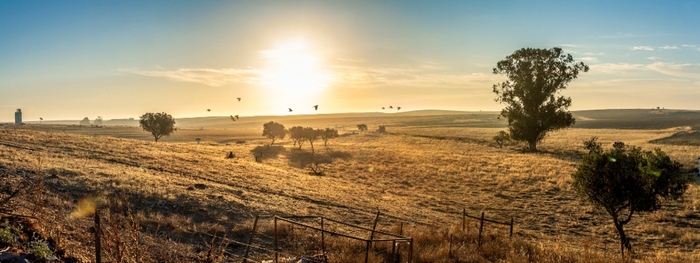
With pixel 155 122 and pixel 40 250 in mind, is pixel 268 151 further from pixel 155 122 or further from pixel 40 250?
pixel 40 250

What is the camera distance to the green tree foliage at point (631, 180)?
709 inches

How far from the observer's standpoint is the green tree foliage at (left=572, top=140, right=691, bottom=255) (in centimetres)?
1802

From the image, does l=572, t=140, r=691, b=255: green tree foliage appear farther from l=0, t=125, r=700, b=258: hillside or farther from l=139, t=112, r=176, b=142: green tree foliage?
l=139, t=112, r=176, b=142: green tree foliage


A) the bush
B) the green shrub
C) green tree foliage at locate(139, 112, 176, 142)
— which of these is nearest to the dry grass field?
Result: the green shrub

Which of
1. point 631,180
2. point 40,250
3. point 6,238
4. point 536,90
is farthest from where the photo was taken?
point 536,90

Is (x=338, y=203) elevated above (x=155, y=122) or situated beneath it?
situated beneath

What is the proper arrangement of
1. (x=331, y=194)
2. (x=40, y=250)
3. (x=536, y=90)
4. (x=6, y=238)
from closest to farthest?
(x=40, y=250), (x=6, y=238), (x=331, y=194), (x=536, y=90)

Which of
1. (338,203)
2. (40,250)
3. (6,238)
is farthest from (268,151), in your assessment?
(40,250)

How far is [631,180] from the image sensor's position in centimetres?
1842

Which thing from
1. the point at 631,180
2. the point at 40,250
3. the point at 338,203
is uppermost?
the point at 40,250

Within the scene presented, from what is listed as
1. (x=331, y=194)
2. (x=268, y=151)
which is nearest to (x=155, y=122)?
(x=268, y=151)

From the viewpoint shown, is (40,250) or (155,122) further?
(155,122)

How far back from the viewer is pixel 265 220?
18109 mm

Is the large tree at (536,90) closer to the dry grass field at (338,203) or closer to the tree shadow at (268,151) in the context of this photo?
the dry grass field at (338,203)
